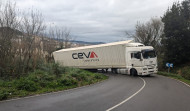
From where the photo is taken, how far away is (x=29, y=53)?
18.4m

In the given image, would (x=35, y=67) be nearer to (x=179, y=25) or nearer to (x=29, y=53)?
(x=29, y=53)

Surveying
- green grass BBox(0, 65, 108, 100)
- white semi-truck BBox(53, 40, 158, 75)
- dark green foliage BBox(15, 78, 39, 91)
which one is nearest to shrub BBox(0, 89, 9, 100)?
green grass BBox(0, 65, 108, 100)

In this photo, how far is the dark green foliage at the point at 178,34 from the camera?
3650 cm

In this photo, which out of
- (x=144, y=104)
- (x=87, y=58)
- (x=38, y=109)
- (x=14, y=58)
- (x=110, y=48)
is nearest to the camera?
(x=38, y=109)

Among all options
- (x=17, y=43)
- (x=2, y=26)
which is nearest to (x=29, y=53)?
(x=17, y=43)

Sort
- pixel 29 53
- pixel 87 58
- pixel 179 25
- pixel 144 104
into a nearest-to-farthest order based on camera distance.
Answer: pixel 144 104
pixel 29 53
pixel 87 58
pixel 179 25

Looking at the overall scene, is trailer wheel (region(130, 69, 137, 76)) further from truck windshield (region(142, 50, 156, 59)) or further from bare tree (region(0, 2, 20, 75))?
bare tree (region(0, 2, 20, 75))

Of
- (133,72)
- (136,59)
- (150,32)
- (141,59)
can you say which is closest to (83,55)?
(133,72)

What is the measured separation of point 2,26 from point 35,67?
5.99m

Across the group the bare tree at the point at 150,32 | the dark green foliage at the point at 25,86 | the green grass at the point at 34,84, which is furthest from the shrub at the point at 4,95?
the bare tree at the point at 150,32

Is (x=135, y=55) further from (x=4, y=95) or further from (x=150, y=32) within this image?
(x=150, y=32)

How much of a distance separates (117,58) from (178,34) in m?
17.4

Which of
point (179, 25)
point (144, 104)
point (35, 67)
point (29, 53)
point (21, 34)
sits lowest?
point (144, 104)

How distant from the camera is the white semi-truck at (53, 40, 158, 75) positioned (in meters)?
23.7
